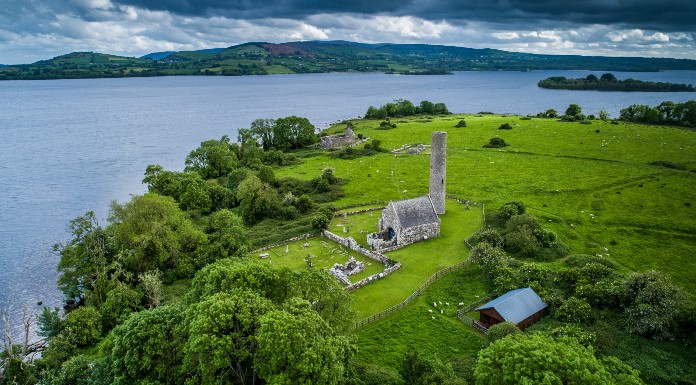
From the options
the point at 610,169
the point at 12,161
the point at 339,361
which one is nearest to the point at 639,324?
the point at 339,361

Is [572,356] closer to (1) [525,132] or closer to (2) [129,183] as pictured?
(2) [129,183]

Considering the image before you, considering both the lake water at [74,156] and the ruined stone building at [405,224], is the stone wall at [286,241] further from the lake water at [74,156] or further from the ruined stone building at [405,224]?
the lake water at [74,156]

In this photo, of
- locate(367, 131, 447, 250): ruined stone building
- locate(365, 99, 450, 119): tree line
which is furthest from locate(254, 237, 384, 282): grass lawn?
locate(365, 99, 450, 119): tree line

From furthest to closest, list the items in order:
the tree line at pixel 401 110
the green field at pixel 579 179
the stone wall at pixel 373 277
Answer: the tree line at pixel 401 110 < the green field at pixel 579 179 < the stone wall at pixel 373 277

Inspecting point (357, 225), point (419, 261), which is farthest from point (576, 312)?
point (357, 225)

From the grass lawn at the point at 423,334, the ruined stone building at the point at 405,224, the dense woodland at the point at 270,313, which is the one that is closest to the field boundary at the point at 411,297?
the grass lawn at the point at 423,334

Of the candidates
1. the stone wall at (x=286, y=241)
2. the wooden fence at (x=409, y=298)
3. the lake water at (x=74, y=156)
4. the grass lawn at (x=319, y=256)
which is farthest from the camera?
the lake water at (x=74, y=156)

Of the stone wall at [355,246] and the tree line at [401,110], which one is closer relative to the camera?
the stone wall at [355,246]
